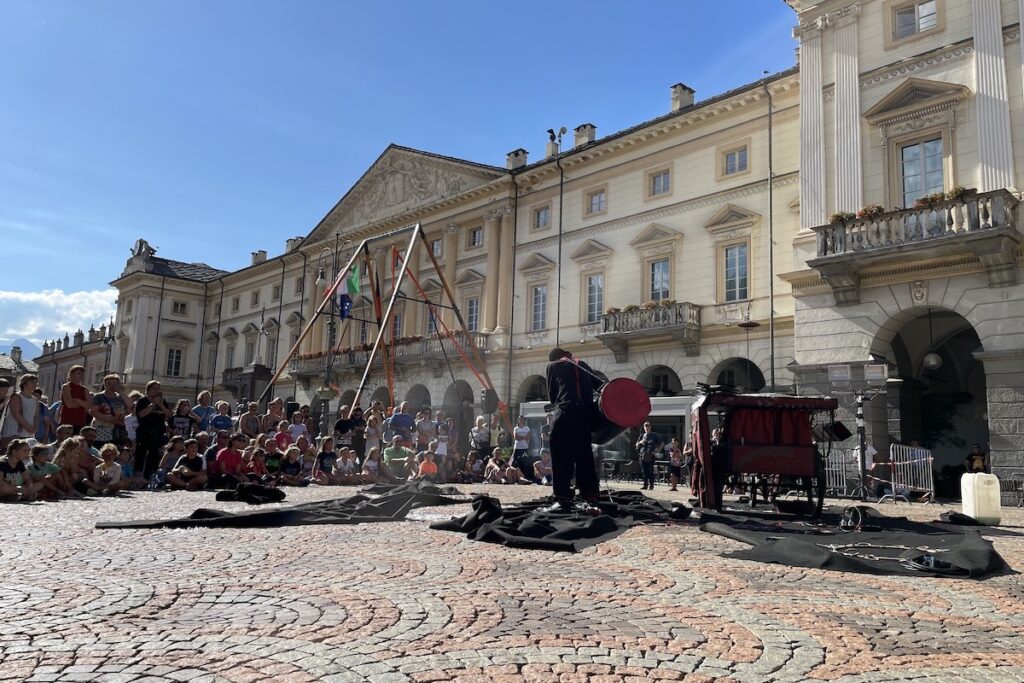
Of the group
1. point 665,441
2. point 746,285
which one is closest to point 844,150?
point 746,285

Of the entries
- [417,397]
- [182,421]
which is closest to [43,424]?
[182,421]

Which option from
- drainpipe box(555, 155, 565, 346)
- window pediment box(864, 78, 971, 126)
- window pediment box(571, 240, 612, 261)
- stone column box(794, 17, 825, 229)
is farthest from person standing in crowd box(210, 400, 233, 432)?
window pediment box(864, 78, 971, 126)

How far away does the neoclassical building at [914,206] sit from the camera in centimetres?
1675

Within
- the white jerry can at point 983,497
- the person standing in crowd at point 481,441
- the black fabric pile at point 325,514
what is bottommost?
the black fabric pile at point 325,514

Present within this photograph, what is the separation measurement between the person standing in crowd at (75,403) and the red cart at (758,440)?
9.89 m

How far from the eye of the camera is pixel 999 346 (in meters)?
16.7

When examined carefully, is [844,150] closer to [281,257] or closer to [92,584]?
[92,584]

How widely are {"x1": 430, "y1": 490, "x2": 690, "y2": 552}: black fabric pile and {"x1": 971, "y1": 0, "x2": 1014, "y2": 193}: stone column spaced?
43.5 feet

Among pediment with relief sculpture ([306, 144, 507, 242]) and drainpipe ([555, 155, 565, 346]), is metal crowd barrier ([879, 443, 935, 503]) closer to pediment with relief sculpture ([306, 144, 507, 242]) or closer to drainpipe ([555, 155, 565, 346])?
drainpipe ([555, 155, 565, 346])

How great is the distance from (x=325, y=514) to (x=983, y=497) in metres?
8.86

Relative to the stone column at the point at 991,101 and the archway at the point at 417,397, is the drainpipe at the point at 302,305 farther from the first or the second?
the stone column at the point at 991,101

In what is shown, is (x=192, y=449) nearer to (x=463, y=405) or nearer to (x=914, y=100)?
(x=914, y=100)

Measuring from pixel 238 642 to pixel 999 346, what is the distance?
1793 centimetres

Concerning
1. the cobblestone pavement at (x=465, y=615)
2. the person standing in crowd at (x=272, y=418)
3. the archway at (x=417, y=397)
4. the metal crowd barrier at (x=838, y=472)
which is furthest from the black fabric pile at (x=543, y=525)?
the archway at (x=417, y=397)
